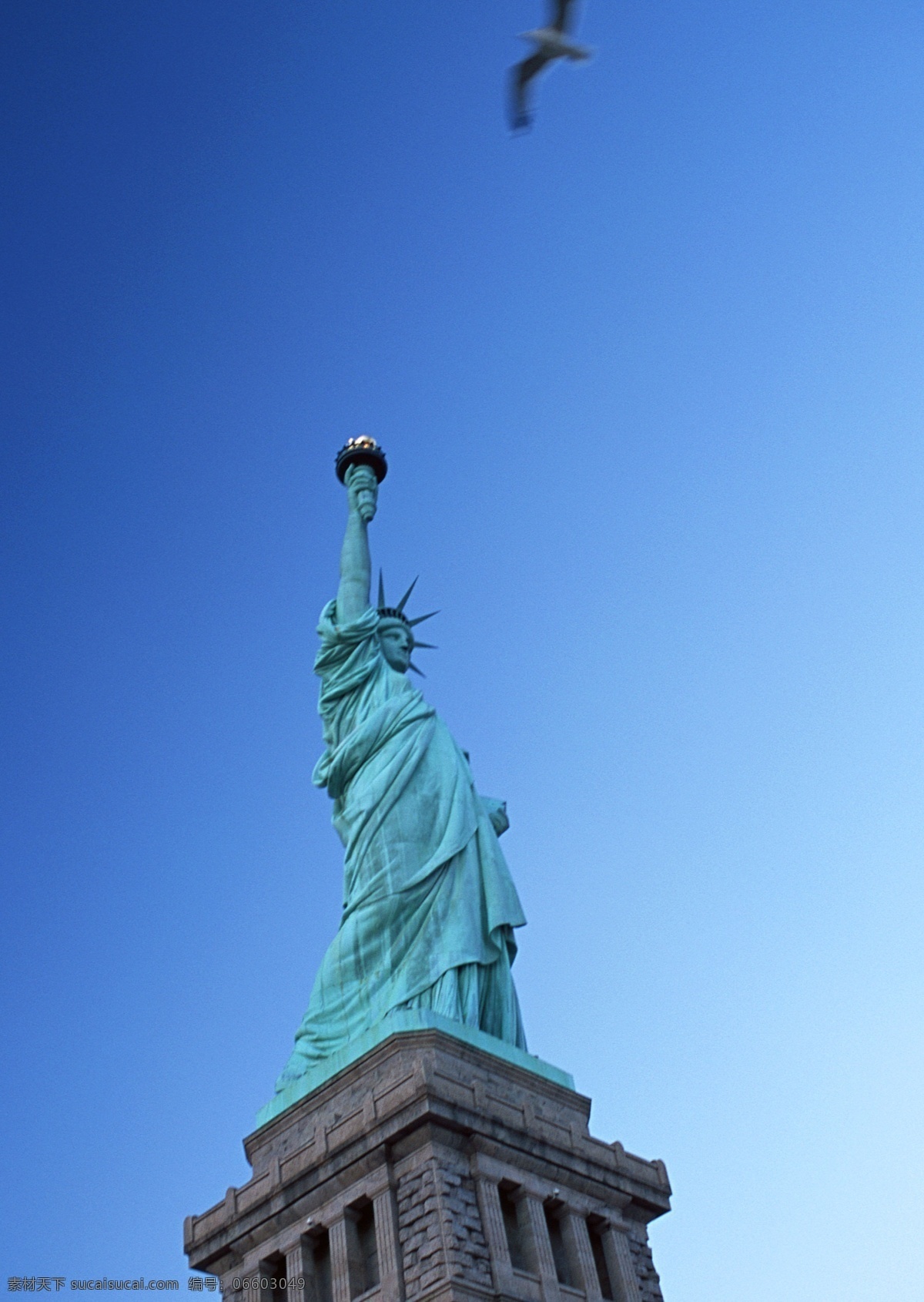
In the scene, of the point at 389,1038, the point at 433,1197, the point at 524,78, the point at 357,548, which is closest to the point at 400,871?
the point at 389,1038

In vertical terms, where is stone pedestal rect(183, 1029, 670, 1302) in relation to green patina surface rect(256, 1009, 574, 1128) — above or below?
below

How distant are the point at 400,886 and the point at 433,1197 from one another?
246 inches

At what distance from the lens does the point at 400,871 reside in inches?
996

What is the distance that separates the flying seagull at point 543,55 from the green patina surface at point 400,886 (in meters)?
16.2

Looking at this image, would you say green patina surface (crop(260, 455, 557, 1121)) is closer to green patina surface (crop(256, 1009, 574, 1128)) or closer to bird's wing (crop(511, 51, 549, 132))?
green patina surface (crop(256, 1009, 574, 1128))

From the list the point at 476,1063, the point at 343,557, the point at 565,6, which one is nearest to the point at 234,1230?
the point at 476,1063

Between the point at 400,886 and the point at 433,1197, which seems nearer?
the point at 433,1197

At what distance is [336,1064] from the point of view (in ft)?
76.3

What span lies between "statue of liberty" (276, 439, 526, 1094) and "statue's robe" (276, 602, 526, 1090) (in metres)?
→ 0.02

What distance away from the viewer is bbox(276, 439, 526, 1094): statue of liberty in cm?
2431

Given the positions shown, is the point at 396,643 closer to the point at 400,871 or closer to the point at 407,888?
the point at 400,871

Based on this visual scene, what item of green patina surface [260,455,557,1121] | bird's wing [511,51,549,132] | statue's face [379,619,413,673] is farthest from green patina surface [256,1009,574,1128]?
bird's wing [511,51,549,132]

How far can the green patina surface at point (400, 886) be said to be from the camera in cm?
2400

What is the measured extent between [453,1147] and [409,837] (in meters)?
6.41
